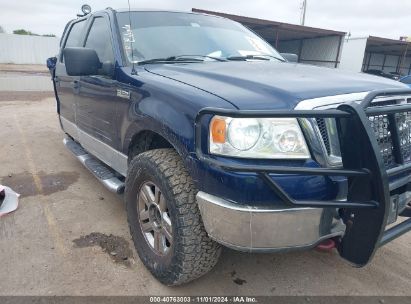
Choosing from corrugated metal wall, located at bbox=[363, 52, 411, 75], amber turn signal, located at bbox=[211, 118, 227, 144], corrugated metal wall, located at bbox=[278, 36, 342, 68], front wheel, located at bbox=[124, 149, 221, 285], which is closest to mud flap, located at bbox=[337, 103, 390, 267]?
amber turn signal, located at bbox=[211, 118, 227, 144]

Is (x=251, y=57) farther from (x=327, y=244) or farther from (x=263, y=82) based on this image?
(x=327, y=244)

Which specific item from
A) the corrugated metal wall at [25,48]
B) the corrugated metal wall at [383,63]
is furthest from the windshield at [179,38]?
the corrugated metal wall at [25,48]

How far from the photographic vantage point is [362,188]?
1.82 meters

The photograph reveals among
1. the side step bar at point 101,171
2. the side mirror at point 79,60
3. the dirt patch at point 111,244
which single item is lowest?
the dirt patch at point 111,244

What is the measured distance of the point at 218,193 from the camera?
1.91 m

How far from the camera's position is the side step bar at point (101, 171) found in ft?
10.5

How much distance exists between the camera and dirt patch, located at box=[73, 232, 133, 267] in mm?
2852

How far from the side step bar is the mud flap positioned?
196 cm

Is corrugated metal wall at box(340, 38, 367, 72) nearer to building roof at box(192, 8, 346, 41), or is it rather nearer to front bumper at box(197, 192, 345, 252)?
building roof at box(192, 8, 346, 41)

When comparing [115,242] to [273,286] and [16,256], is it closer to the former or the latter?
[16,256]

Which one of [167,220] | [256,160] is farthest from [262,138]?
[167,220]

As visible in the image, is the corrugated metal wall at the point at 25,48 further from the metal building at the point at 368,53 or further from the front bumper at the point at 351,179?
the front bumper at the point at 351,179

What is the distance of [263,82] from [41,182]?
339 centimetres

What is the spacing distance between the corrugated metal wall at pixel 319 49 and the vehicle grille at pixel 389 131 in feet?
66.8
